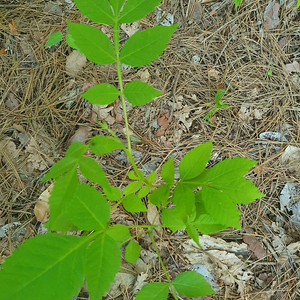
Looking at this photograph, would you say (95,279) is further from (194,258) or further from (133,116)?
(133,116)

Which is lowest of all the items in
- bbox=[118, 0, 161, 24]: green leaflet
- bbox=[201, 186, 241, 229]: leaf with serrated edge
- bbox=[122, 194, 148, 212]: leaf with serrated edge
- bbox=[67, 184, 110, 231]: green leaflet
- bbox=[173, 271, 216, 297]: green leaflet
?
bbox=[173, 271, 216, 297]: green leaflet

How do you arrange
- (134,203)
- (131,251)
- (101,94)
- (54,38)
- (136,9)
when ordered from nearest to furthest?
(136,9) → (101,94) → (134,203) → (131,251) → (54,38)

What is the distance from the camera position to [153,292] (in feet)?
3.85

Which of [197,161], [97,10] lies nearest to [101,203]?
[197,161]

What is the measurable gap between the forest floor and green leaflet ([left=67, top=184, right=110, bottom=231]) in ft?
2.69

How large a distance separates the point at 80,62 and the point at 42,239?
1573 mm

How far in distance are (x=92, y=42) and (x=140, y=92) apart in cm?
28

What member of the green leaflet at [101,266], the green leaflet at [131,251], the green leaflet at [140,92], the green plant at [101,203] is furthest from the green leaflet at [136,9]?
the green leaflet at [131,251]

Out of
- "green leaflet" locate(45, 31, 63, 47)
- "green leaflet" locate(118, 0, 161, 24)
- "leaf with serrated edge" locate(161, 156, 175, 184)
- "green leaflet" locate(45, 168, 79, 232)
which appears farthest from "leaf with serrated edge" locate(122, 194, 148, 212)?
"green leaflet" locate(45, 31, 63, 47)

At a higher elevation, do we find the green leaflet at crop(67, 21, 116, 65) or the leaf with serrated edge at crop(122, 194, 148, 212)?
the green leaflet at crop(67, 21, 116, 65)

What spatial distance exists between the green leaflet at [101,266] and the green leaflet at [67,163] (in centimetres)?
27

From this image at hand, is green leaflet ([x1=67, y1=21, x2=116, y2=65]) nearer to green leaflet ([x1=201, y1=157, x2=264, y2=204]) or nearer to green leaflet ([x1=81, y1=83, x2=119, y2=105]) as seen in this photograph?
green leaflet ([x1=81, y1=83, x2=119, y2=105])

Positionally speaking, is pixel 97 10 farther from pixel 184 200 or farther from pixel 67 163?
pixel 184 200

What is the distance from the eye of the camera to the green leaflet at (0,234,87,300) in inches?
29.8
